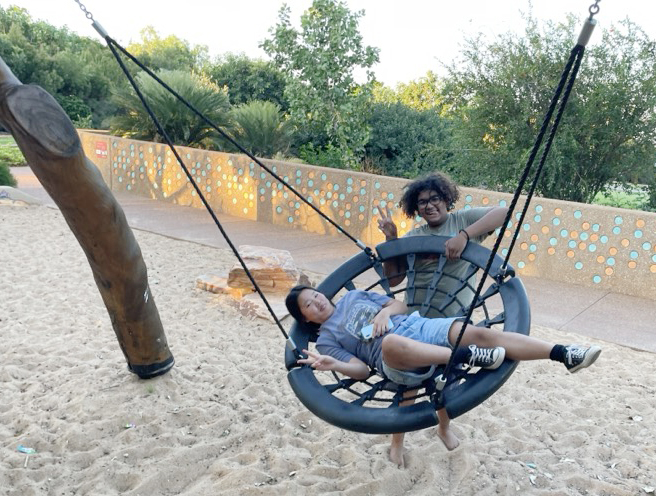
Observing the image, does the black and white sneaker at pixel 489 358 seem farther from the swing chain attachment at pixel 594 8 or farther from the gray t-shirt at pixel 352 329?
the swing chain attachment at pixel 594 8

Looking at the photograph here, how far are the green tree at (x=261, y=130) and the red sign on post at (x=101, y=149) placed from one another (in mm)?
2158

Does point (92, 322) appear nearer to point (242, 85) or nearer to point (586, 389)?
point (586, 389)

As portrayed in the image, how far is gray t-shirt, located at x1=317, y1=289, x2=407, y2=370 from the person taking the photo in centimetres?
248

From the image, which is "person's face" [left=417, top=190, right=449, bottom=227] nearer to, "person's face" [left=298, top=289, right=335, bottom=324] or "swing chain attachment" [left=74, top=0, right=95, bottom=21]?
"person's face" [left=298, top=289, right=335, bottom=324]

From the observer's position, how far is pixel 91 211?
9.11 feet

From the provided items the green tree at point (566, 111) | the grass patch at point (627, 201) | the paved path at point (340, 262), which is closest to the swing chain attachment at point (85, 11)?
the paved path at point (340, 262)

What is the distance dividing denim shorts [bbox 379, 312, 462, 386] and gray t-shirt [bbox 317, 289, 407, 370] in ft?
0.18

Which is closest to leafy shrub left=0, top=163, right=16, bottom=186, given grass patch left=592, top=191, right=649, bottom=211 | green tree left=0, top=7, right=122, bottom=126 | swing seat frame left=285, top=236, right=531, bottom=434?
grass patch left=592, top=191, right=649, bottom=211

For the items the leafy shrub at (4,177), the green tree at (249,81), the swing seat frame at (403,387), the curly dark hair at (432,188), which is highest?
the green tree at (249,81)

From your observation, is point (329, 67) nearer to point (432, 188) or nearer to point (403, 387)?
point (432, 188)

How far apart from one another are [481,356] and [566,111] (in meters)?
5.48

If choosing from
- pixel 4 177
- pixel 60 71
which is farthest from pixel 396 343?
pixel 60 71

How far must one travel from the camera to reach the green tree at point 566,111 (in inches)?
263

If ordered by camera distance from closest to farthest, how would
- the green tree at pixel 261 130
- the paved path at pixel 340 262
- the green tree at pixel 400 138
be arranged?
1. the paved path at pixel 340 262
2. the green tree at pixel 261 130
3. the green tree at pixel 400 138
